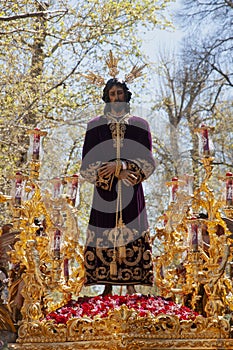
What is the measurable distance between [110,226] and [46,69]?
9473 mm

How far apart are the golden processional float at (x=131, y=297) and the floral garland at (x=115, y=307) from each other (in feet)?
0.07

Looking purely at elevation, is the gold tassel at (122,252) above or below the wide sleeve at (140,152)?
below

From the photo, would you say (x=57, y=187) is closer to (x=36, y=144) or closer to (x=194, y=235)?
(x=36, y=144)

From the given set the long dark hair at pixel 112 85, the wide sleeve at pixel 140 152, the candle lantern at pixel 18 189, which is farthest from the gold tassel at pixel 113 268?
the long dark hair at pixel 112 85

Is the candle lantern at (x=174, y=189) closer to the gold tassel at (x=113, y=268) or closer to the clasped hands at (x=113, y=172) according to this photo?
the clasped hands at (x=113, y=172)

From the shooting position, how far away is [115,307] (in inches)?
267

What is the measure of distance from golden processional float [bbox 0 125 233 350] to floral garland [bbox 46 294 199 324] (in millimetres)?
20

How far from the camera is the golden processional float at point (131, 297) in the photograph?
6.61 m

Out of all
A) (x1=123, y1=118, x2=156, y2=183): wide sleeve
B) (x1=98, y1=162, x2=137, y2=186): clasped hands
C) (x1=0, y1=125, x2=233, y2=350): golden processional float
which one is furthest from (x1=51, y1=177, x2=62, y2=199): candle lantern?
(x1=123, y1=118, x2=156, y2=183): wide sleeve

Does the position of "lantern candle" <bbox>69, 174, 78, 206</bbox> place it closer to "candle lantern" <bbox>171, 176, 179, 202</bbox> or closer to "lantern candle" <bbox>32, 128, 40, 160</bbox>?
"candle lantern" <bbox>171, 176, 179, 202</bbox>

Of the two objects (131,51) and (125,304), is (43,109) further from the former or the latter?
(125,304)

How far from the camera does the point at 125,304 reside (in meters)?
6.81

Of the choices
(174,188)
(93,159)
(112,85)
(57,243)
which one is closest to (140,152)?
(93,159)

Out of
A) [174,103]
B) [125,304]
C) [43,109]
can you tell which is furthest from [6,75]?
[125,304]
